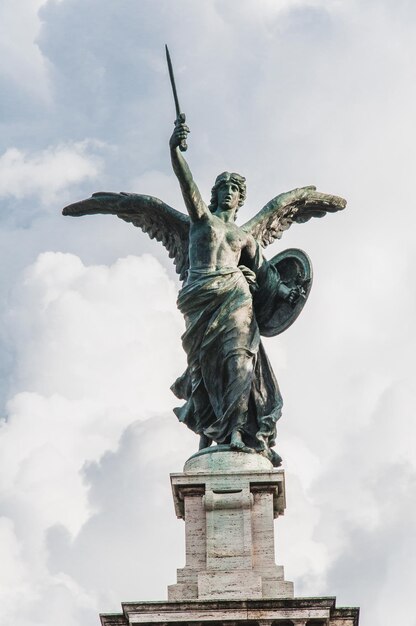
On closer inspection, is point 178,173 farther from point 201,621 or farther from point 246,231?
point 201,621

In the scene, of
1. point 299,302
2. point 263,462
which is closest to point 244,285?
point 299,302

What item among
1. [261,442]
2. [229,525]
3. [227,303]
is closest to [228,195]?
[227,303]

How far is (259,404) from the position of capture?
2536cm

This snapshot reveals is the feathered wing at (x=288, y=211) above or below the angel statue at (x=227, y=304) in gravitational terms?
above

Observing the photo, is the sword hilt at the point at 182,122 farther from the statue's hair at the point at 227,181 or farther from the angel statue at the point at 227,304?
the statue's hair at the point at 227,181

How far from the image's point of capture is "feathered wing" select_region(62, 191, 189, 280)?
2706cm

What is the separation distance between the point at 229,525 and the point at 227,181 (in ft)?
20.1

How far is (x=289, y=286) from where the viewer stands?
26531 mm

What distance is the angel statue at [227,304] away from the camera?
82.4 ft

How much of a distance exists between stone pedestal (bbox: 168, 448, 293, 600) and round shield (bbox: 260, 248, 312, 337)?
2591 mm

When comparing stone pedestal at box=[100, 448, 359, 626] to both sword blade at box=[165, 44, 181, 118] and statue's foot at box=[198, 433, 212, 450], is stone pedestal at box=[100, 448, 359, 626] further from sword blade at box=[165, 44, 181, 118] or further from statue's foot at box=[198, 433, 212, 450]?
sword blade at box=[165, 44, 181, 118]

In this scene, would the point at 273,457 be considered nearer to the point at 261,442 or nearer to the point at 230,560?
the point at 261,442

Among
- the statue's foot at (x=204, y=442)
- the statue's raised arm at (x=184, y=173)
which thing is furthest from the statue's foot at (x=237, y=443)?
the statue's raised arm at (x=184, y=173)

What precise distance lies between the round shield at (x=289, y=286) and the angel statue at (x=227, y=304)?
0.05 feet
